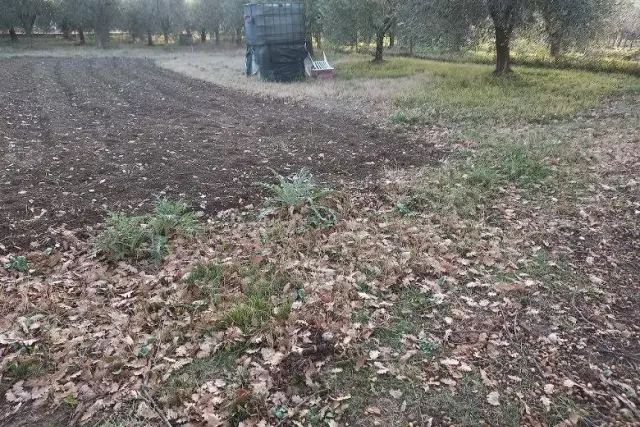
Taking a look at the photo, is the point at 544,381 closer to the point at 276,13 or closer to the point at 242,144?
the point at 242,144

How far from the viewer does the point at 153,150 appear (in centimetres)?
892

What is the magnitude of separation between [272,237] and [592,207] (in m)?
4.48

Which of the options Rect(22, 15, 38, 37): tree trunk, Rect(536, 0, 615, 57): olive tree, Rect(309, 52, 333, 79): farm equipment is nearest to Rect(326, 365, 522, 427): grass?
Rect(536, 0, 615, 57): olive tree

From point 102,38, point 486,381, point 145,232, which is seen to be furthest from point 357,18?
point 102,38

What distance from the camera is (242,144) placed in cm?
956

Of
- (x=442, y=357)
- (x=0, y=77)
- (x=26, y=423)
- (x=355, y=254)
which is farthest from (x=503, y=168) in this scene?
(x=0, y=77)

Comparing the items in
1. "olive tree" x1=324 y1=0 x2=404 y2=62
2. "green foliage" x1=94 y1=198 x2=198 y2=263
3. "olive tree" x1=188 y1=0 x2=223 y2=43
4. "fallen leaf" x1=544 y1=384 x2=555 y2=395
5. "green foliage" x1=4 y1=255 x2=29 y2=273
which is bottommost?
"fallen leaf" x1=544 y1=384 x2=555 y2=395

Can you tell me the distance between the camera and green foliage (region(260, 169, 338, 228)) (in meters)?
6.06

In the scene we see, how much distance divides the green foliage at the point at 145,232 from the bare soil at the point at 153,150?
634 millimetres

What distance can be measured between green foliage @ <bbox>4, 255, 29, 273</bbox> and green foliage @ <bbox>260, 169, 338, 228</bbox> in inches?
108

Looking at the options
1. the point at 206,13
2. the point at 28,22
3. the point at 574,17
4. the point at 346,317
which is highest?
the point at 206,13

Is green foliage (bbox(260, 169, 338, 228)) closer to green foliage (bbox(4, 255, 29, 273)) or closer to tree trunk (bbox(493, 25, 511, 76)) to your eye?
green foliage (bbox(4, 255, 29, 273))

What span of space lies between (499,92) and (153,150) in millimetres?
10670

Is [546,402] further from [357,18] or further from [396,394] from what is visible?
[357,18]
